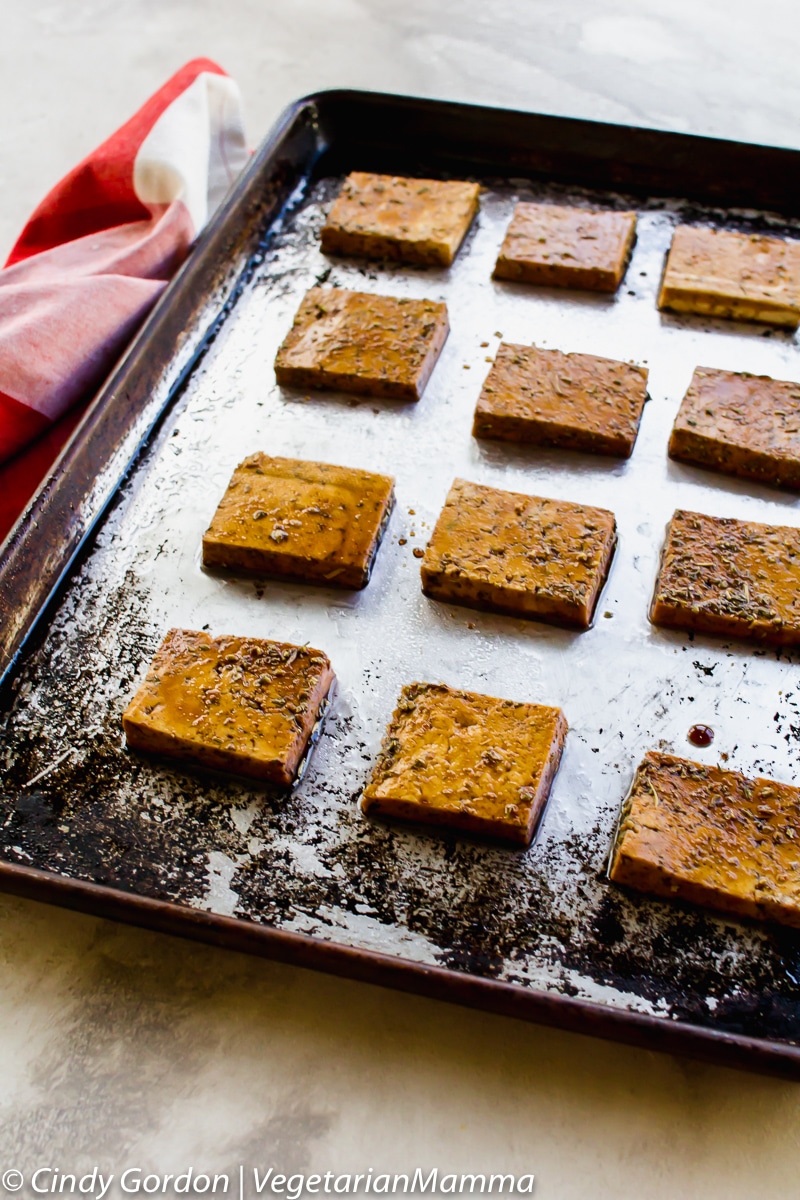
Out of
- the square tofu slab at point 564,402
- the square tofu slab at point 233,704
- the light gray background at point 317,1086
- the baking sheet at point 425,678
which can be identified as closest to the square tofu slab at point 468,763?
the baking sheet at point 425,678

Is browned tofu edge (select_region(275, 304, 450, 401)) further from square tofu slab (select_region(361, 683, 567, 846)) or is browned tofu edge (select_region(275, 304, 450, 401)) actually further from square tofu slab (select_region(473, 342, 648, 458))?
square tofu slab (select_region(361, 683, 567, 846))

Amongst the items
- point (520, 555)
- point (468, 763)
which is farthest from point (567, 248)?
point (468, 763)

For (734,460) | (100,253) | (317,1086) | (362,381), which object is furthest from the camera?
(100,253)

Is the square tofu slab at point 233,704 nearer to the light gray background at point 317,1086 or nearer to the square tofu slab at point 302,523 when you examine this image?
the square tofu slab at point 302,523

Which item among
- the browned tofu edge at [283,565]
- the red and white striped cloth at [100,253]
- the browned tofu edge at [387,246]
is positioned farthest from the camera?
the browned tofu edge at [387,246]

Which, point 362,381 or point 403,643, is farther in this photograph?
point 362,381

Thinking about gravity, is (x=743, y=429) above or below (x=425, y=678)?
above

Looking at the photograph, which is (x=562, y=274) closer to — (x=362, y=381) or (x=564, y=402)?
(x=564, y=402)
